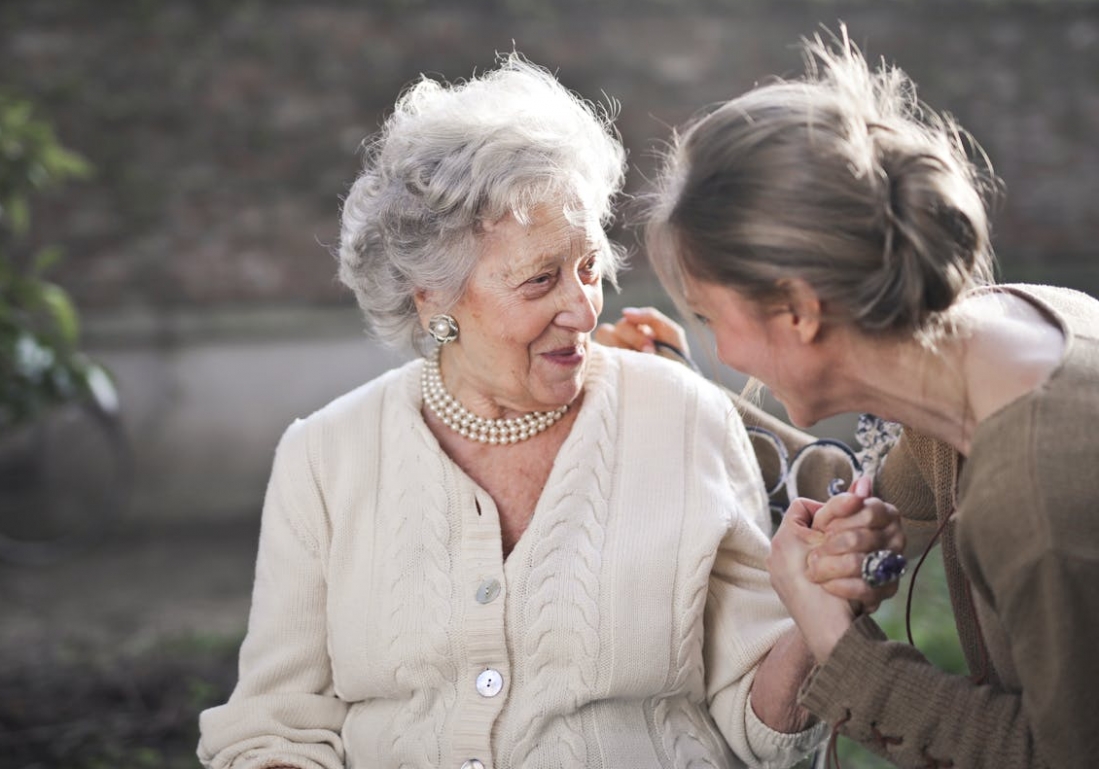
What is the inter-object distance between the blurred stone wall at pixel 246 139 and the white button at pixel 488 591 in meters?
5.16

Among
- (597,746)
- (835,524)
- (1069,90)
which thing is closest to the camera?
(835,524)

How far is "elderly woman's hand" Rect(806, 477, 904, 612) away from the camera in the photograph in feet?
7.04

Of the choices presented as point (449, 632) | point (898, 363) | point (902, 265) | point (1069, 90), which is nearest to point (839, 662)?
point (898, 363)

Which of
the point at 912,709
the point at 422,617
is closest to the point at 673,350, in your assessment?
the point at 422,617

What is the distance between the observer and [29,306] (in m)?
4.45

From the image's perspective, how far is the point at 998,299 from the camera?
2.14 metres

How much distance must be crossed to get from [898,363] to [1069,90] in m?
7.25

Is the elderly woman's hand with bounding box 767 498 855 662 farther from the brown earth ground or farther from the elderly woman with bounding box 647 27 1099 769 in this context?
the brown earth ground

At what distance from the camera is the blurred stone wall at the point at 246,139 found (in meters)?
7.46

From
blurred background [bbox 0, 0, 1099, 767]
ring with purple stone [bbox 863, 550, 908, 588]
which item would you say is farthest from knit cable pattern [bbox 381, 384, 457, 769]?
blurred background [bbox 0, 0, 1099, 767]

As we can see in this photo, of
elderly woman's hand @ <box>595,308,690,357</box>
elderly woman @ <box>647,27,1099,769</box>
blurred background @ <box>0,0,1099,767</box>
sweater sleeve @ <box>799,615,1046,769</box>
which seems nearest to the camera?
elderly woman @ <box>647,27,1099,769</box>

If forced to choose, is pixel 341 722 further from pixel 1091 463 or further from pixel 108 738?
pixel 108 738

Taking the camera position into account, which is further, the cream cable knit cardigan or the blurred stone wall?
the blurred stone wall

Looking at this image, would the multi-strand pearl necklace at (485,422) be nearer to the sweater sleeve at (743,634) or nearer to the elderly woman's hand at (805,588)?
the sweater sleeve at (743,634)
